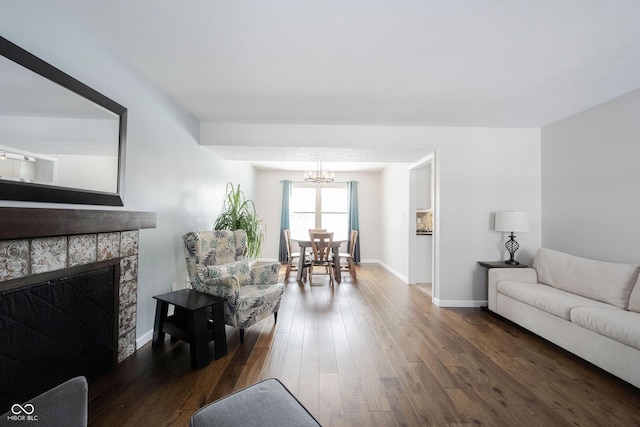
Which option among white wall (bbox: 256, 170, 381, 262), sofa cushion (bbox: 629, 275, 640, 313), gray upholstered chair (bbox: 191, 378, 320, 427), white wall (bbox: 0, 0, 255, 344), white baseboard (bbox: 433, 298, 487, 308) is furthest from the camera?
white wall (bbox: 256, 170, 381, 262)

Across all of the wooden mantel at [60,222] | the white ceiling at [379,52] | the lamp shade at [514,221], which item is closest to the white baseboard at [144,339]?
the wooden mantel at [60,222]

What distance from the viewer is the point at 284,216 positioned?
639cm

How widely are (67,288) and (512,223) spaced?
4142mm

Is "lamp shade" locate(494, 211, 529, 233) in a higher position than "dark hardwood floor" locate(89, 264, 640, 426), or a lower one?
higher

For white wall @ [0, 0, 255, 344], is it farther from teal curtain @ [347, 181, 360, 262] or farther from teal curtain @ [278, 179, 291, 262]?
teal curtain @ [347, 181, 360, 262]

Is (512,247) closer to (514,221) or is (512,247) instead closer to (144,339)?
(514,221)

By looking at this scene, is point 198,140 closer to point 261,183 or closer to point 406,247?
point 261,183

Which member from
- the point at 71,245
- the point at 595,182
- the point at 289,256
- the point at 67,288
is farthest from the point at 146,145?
the point at 595,182

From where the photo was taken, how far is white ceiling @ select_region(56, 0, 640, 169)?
4.96 feet

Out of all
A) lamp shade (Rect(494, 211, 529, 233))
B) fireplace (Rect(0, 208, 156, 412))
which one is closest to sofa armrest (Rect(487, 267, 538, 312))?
lamp shade (Rect(494, 211, 529, 233))

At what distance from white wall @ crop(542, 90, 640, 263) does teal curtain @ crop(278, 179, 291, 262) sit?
4.84 metres

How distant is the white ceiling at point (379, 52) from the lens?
151 cm

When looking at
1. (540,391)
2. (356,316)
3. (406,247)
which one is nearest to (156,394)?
(356,316)

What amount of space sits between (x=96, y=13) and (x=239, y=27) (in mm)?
840
